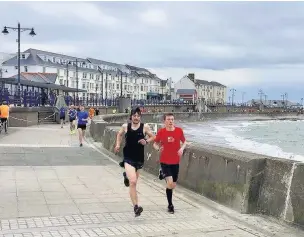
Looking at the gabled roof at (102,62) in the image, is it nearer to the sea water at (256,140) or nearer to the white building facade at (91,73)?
the white building facade at (91,73)

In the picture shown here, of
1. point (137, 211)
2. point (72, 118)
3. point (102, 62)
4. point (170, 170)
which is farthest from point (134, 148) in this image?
point (102, 62)

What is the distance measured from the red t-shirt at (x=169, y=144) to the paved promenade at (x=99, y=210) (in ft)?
2.71

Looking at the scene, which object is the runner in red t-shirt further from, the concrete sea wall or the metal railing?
the metal railing

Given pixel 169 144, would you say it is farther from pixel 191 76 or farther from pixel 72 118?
pixel 191 76

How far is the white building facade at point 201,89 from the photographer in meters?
150

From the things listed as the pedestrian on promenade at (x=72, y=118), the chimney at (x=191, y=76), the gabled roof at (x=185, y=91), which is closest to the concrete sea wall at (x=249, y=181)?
the pedestrian on promenade at (x=72, y=118)

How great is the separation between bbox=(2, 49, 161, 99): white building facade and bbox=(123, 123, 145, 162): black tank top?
72876mm

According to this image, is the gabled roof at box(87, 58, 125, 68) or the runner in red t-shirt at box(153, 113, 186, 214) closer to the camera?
the runner in red t-shirt at box(153, 113, 186, 214)

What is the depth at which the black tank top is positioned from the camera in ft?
21.9

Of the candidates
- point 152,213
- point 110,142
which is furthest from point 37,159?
point 152,213

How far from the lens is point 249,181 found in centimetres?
680

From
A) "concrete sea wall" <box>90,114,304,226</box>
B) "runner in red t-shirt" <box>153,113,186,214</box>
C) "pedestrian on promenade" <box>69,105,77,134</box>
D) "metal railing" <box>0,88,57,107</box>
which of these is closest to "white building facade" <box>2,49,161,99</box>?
"metal railing" <box>0,88,57,107</box>

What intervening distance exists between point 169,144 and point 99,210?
1.46m

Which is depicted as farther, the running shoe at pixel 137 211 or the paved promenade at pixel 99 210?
the running shoe at pixel 137 211
